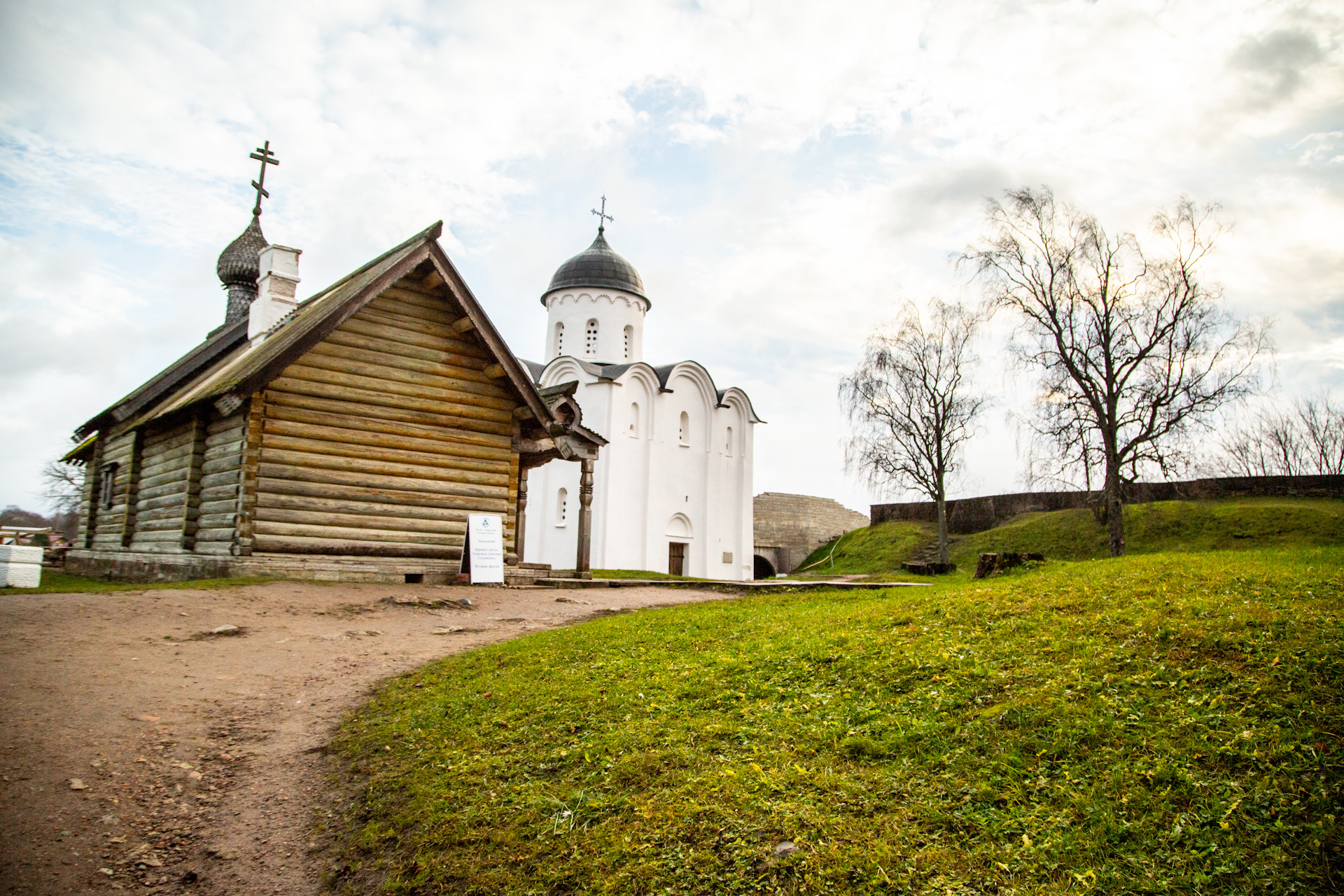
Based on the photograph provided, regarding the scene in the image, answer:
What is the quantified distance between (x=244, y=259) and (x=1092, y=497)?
26856 mm

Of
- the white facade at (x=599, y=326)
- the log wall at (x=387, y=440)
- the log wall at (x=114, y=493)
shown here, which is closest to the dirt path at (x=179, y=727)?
the log wall at (x=387, y=440)

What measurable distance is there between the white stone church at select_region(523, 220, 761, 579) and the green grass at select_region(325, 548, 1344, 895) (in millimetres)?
25539

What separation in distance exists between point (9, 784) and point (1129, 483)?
2346 centimetres

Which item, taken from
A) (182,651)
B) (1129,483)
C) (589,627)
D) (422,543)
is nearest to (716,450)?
(1129,483)

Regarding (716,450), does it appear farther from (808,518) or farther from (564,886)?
(564,886)

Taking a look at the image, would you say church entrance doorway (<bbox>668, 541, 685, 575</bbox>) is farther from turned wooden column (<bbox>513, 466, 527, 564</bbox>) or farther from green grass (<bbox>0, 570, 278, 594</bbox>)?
green grass (<bbox>0, 570, 278, 594</bbox>)

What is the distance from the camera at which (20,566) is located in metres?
13.8

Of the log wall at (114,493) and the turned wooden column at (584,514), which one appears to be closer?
the turned wooden column at (584,514)

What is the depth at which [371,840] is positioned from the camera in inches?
168

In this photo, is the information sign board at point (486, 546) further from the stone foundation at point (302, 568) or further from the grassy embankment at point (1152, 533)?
the grassy embankment at point (1152, 533)

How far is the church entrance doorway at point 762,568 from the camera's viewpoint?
4325cm

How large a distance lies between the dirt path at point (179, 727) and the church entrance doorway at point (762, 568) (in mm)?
32854

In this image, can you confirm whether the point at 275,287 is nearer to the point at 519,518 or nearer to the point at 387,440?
the point at 387,440

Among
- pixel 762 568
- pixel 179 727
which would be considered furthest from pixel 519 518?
pixel 762 568
